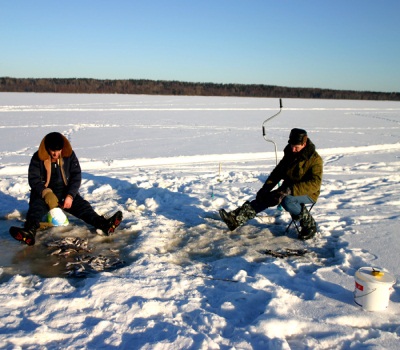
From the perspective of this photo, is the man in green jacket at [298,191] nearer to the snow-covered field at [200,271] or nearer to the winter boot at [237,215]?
the winter boot at [237,215]

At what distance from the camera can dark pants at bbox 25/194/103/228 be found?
4.73 metres

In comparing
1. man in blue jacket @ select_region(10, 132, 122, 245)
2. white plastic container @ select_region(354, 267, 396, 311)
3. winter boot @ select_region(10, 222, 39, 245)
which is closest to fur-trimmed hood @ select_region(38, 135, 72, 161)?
man in blue jacket @ select_region(10, 132, 122, 245)

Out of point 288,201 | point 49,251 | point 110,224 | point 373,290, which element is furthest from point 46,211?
point 373,290

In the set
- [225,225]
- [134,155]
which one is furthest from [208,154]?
[225,225]

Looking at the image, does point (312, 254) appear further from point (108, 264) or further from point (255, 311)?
point (108, 264)

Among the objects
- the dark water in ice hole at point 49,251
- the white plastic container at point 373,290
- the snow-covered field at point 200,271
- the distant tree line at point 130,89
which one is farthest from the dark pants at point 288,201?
the distant tree line at point 130,89

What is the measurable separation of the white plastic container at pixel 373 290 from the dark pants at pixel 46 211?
3022 mm

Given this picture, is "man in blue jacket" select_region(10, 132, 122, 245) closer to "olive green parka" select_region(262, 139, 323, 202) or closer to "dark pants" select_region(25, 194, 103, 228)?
"dark pants" select_region(25, 194, 103, 228)

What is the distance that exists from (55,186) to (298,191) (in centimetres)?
299

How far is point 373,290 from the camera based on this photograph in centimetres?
325

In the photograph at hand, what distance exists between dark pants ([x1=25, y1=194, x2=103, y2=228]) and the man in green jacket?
1597 millimetres

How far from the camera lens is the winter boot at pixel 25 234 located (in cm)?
445

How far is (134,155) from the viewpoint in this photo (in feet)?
34.6

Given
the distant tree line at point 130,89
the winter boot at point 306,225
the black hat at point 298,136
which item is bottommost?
the winter boot at point 306,225
